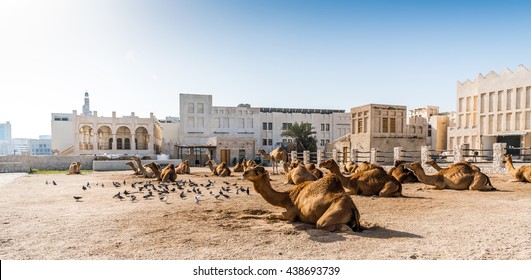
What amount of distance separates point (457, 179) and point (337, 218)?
8757mm

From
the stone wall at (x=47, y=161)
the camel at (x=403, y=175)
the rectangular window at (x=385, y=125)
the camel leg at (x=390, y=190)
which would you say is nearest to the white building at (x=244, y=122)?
the stone wall at (x=47, y=161)

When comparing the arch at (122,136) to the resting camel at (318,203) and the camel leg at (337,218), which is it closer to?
the resting camel at (318,203)

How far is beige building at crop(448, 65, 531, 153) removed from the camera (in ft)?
114

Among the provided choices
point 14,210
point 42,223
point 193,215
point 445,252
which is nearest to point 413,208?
point 445,252

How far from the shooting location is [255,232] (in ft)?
22.9

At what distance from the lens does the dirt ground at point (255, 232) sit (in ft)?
18.3

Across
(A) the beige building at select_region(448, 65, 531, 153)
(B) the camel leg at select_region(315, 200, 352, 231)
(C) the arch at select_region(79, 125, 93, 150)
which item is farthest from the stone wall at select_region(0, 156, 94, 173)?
(A) the beige building at select_region(448, 65, 531, 153)

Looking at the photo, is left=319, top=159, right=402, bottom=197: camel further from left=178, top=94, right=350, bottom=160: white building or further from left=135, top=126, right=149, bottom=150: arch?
left=135, top=126, right=149, bottom=150: arch

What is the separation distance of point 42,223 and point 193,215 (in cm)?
347

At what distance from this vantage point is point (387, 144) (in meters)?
34.0

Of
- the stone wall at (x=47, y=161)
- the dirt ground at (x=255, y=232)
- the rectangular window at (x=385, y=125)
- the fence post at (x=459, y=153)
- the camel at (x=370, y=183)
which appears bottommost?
the stone wall at (x=47, y=161)

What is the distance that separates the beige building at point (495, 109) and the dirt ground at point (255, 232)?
28.2m

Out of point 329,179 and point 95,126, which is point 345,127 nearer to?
point 95,126

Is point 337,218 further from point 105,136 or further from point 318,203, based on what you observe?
point 105,136
